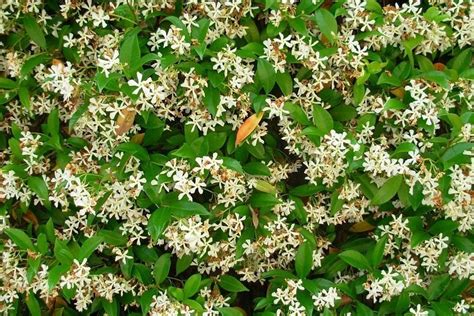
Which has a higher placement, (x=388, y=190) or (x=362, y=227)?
(x=388, y=190)

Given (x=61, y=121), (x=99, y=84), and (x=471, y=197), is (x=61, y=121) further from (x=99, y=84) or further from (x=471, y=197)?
(x=471, y=197)

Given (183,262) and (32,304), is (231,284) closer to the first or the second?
(183,262)

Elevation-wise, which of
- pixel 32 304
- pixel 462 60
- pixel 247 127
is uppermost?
pixel 462 60

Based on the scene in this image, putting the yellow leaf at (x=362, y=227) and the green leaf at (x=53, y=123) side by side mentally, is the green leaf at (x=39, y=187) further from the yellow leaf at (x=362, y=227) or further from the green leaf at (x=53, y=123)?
the yellow leaf at (x=362, y=227)

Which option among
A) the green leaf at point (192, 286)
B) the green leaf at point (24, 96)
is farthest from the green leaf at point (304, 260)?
the green leaf at point (24, 96)

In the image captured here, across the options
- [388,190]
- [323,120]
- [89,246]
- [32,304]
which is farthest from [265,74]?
[32,304]


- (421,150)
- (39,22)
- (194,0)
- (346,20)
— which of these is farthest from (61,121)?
(421,150)
